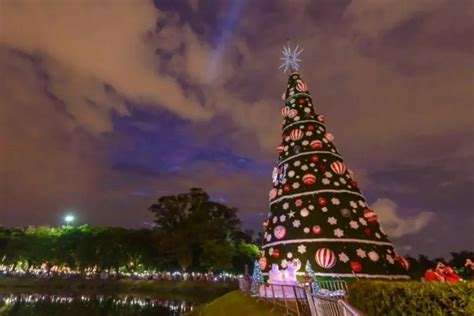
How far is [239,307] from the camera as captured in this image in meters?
15.0

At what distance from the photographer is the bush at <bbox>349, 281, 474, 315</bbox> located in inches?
222

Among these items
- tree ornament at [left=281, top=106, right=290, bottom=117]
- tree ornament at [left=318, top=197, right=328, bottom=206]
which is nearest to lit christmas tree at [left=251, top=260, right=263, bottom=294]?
tree ornament at [left=318, top=197, right=328, bottom=206]

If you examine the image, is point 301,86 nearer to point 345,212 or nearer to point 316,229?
point 345,212

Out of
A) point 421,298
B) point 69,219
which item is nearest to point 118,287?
point 69,219

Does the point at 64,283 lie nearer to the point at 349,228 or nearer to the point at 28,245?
the point at 28,245

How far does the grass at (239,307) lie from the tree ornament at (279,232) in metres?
3.99

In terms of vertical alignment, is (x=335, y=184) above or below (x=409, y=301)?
above

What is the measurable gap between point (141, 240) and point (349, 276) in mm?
44167

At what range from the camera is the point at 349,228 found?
16.5 metres

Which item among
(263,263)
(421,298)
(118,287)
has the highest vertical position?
(118,287)

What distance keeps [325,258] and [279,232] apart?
325 cm

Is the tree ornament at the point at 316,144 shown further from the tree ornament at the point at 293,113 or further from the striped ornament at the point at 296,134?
the tree ornament at the point at 293,113

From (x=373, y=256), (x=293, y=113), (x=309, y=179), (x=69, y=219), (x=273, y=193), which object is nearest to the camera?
(x=373, y=256)

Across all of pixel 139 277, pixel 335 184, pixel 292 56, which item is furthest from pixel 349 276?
pixel 139 277
